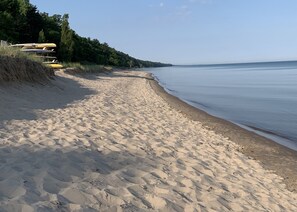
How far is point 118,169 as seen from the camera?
5.14 m

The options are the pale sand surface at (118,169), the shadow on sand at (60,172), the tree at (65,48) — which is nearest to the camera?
the shadow on sand at (60,172)

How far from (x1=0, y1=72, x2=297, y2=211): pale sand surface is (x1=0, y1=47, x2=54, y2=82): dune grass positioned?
2565mm

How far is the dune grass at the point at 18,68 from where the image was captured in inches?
451

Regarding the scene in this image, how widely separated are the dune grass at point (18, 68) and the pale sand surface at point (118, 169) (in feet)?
8.41

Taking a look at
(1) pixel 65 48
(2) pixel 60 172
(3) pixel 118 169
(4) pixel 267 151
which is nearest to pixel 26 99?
(3) pixel 118 169

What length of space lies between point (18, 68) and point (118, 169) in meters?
8.69

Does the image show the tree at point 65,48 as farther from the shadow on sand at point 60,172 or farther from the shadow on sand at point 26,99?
the shadow on sand at point 60,172

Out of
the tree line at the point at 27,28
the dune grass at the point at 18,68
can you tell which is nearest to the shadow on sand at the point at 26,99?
the dune grass at the point at 18,68

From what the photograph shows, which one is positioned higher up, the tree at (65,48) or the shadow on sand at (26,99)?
the tree at (65,48)

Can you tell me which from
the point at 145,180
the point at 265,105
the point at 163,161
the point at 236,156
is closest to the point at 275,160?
the point at 236,156

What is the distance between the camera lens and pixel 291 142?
34.8 ft

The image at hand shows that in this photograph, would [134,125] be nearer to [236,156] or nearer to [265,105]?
[236,156]

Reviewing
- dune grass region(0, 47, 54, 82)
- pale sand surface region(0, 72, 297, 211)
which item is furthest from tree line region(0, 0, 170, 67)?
pale sand surface region(0, 72, 297, 211)

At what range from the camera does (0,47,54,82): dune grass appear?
1145 cm
